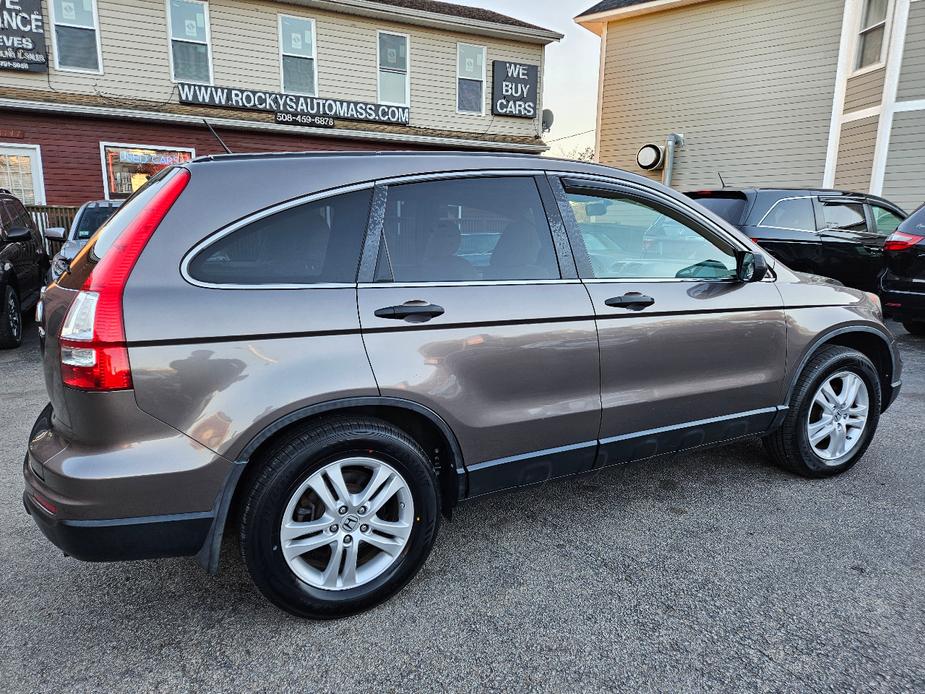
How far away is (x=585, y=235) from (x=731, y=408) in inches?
48.5

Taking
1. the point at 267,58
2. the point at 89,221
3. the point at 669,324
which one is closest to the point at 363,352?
the point at 669,324

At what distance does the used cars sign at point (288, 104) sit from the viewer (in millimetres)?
13430

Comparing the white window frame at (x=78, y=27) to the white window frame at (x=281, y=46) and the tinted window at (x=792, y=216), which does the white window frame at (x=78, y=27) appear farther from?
the tinted window at (x=792, y=216)

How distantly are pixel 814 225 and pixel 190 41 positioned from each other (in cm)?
1313

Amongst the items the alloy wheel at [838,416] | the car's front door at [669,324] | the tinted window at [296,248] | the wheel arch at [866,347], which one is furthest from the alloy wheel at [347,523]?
the alloy wheel at [838,416]

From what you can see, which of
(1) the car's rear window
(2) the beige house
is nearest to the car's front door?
(1) the car's rear window

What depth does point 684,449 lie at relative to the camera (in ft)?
10.1

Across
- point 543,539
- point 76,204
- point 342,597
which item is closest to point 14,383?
point 342,597

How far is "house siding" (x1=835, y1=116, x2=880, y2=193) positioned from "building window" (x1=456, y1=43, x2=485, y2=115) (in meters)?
8.69

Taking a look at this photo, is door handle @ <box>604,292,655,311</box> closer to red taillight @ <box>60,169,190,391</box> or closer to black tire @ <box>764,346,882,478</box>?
black tire @ <box>764,346,882,478</box>

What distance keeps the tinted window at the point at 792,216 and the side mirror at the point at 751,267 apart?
15.1ft

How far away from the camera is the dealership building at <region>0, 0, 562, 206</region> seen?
12.3 meters

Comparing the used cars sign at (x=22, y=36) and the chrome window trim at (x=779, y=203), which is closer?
the chrome window trim at (x=779, y=203)

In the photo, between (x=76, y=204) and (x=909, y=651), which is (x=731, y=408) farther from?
(x=76, y=204)
